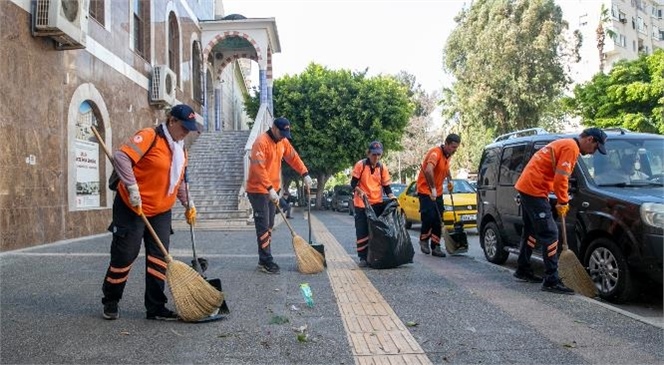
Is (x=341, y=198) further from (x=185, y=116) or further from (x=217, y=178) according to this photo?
(x=185, y=116)

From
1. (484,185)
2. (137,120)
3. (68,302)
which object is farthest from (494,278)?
(137,120)

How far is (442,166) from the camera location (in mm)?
8477

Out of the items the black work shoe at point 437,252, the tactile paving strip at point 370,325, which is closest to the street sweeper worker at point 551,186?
the tactile paving strip at point 370,325

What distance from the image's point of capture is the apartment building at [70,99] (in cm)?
886

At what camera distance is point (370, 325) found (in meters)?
4.39

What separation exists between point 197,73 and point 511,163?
1830 cm

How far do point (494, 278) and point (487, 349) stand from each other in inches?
116

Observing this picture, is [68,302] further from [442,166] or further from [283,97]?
[283,97]

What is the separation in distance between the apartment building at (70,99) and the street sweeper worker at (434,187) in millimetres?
6468

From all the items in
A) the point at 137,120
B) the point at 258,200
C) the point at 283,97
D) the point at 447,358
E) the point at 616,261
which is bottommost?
the point at 447,358

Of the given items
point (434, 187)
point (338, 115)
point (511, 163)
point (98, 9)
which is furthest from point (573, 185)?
point (338, 115)

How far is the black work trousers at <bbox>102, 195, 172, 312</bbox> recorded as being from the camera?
14.2 ft

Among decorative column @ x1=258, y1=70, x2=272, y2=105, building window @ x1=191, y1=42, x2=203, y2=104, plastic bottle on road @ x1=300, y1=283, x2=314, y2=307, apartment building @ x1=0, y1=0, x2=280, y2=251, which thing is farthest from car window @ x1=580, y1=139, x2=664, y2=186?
decorative column @ x1=258, y1=70, x2=272, y2=105

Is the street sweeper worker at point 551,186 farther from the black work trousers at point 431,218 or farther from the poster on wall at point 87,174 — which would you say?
the poster on wall at point 87,174
